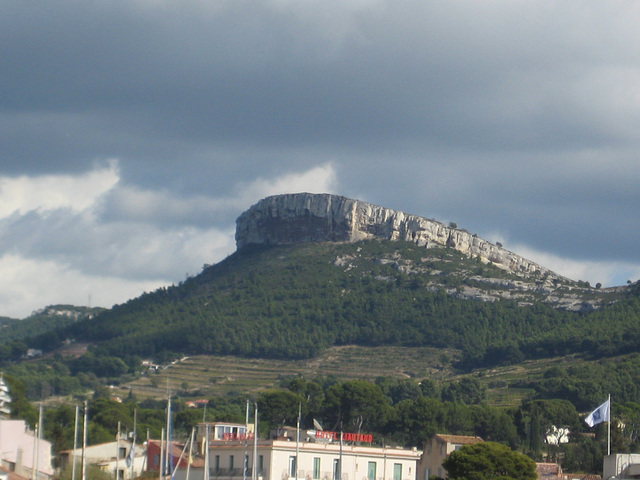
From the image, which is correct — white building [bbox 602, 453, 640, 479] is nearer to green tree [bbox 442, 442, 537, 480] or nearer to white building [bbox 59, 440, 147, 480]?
green tree [bbox 442, 442, 537, 480]

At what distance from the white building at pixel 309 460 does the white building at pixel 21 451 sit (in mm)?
11768

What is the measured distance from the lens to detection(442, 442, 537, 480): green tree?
88.6 m

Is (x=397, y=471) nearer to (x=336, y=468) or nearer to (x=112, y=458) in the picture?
(x=336, y=468)

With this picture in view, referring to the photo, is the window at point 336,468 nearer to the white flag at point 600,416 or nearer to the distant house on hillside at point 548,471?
the distant house on hillside at point 548,471

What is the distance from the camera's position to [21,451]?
78.3 meters

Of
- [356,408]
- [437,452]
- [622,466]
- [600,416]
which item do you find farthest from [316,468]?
[356,408]

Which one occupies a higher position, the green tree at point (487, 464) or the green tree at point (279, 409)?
the green tree at point (279, 409)

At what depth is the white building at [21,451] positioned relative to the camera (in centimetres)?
7675

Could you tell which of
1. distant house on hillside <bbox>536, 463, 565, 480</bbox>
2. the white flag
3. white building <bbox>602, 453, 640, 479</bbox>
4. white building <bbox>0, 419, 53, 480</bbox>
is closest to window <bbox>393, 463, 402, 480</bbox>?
distant house on hillside <bbox>536, 463, 565, 480</bbox>

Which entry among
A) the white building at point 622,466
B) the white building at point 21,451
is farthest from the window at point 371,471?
the white building at point 622,466

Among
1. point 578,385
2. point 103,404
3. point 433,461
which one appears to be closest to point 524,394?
point 578,385

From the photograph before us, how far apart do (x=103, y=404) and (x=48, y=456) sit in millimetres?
54263

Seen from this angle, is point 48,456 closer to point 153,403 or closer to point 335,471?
point 335,471

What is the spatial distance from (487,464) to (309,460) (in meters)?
12.2
